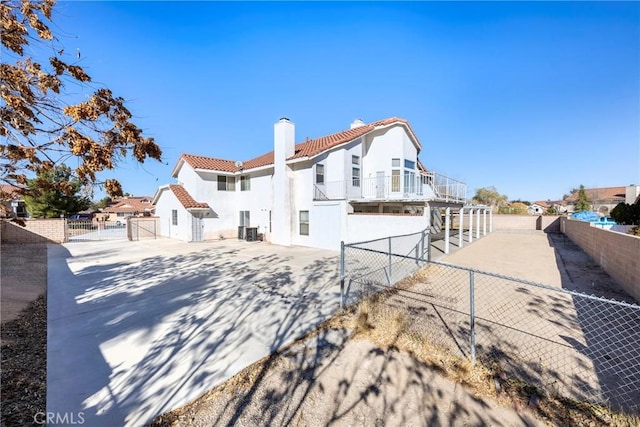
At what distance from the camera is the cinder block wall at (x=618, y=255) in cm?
639

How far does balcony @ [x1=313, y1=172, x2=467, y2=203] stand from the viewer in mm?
13250

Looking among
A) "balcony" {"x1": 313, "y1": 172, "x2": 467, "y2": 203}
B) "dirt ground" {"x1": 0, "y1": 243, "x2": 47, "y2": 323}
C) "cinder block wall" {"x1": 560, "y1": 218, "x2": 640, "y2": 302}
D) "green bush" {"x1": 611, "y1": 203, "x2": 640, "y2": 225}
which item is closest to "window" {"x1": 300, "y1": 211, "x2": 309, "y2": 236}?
"balcony" {"x1": 313, "y1": 172, "x2": 467, "y2": 203}

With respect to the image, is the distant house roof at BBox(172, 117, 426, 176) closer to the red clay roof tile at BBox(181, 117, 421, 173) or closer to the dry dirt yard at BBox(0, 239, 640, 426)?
the red clay roof tile at BBox(181, 117, 421, 173)

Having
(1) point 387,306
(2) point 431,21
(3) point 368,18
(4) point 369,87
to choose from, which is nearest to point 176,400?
(1) point 387,306

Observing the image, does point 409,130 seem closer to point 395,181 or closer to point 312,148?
point 395,181

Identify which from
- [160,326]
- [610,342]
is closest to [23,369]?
[160,326]

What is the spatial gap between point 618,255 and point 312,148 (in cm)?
1313

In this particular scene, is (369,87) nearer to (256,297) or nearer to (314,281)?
(314,281)

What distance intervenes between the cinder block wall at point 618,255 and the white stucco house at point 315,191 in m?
5.29

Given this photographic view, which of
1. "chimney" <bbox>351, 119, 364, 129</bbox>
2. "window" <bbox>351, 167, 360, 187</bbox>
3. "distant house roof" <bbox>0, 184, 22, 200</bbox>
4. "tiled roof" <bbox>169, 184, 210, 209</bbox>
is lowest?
"distant house roof" <bbox>0, 184, 22, 200</bbox>

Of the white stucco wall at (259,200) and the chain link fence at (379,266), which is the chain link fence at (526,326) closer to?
the chain link fence at (379,266)

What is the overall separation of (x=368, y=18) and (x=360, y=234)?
975 centimetres

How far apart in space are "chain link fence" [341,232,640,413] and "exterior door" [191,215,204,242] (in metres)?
12.8
